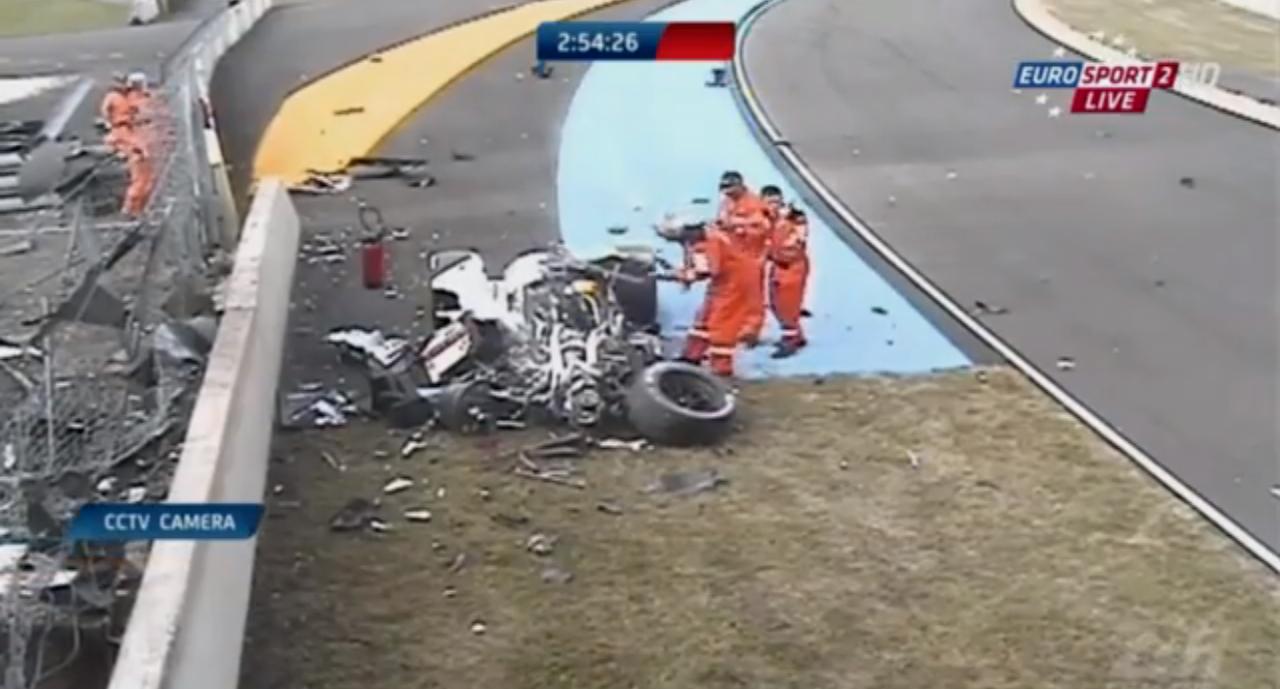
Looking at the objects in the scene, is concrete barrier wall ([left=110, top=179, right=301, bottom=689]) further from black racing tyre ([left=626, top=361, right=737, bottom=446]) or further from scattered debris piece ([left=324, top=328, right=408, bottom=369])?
black racing tyre ([left=626, top=361, right=737, bottom=446])

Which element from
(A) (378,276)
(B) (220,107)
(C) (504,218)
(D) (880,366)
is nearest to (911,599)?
(D) (880,366)

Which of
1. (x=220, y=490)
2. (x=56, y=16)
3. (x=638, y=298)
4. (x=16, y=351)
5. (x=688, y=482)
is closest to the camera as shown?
(x=220, y=490)

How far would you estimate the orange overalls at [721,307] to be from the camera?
10.7m

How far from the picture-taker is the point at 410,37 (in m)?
24.6

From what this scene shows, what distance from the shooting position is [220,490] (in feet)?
25.1

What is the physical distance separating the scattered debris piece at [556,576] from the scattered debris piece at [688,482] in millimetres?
1106

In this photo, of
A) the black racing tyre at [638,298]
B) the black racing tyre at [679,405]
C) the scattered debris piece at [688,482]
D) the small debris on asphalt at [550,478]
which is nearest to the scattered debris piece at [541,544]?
the small debris on asphalt at [550,478]

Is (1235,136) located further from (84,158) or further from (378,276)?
(84,158)

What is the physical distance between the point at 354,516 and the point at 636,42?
8442mm

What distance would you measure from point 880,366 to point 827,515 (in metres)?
2.54

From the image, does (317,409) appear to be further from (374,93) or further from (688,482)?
Result: (374,93)

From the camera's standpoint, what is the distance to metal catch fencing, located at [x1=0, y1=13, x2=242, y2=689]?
6930mm

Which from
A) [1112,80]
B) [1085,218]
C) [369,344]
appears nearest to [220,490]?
[369,344]
